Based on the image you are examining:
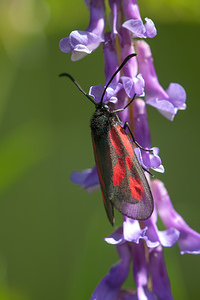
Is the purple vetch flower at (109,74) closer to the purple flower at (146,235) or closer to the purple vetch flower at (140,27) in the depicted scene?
the purple vetch flower at (140,27)

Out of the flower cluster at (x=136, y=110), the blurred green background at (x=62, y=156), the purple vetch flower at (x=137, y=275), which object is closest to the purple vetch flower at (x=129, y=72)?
the flower cluster at (x=136, y=110)

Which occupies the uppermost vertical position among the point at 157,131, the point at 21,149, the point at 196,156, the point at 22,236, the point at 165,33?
the point at 165,33

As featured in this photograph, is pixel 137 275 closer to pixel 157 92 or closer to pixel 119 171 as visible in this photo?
pixel 119 171

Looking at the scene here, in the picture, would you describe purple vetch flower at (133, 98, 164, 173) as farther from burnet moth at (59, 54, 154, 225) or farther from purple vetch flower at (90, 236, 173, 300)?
purple vetch flower at (90, 236, 173, 300)

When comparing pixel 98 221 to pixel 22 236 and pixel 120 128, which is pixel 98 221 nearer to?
pixel 120 128

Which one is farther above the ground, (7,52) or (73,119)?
(7,52)

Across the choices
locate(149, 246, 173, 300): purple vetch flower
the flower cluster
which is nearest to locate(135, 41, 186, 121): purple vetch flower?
the flower cluster

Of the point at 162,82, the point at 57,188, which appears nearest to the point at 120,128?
the point at 162,82
